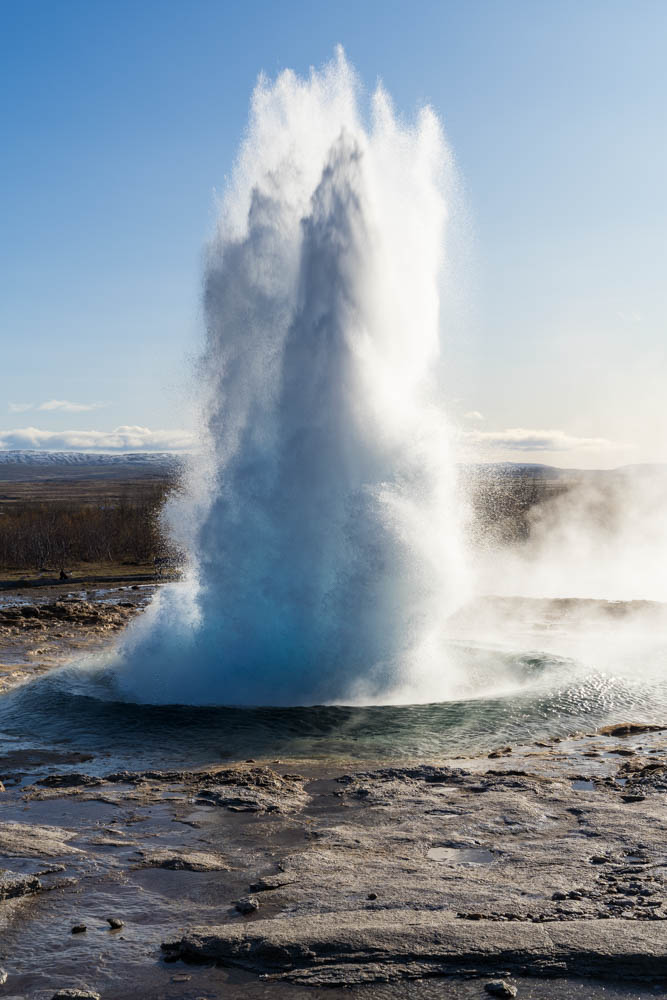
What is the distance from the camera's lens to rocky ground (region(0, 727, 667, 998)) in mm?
4230

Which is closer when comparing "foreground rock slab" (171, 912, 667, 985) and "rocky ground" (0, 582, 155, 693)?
"foreground rock slab" (171, 912, 667, 985)

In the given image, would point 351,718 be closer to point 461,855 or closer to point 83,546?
point 461,855

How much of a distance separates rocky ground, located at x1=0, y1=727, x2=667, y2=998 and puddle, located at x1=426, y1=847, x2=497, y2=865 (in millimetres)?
20

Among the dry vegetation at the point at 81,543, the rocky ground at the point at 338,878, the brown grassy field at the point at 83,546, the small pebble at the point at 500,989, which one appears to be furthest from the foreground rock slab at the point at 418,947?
the dry vegetation at the point at 81,543

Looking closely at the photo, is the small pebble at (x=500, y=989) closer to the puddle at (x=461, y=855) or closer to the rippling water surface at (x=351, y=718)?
the puddle at (x=461, y=855)

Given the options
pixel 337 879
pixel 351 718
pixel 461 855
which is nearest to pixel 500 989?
pixel 337 879

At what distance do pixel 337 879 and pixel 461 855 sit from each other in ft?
3.36

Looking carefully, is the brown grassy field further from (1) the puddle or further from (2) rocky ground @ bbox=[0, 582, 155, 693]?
(1) the puddle

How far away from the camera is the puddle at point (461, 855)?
226 inches

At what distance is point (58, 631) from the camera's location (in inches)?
733

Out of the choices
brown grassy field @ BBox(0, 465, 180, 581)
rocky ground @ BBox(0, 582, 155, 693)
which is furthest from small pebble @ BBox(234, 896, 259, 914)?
brown grassy field @ BBox(0, 465, 180, 581)

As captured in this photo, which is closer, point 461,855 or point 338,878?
point 338,878

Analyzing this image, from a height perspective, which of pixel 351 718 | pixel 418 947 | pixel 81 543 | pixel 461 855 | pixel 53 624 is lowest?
pixel 53 624

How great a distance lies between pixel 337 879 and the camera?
536 cm
